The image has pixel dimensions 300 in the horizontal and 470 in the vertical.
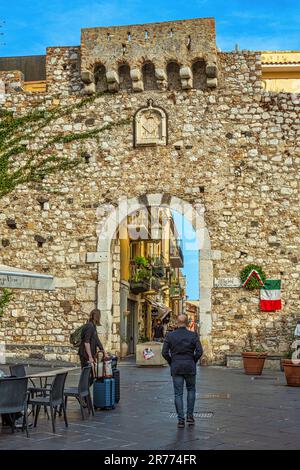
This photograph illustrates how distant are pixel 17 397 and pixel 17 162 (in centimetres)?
1140

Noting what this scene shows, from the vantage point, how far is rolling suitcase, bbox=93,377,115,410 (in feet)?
29.7

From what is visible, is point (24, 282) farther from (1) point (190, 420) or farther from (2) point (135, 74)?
(2) point (135, 74)

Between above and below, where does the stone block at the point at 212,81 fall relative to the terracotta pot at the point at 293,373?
above

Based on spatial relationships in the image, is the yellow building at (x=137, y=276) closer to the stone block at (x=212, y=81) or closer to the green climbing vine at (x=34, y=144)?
the green climbing vine at (x=34, y=144)

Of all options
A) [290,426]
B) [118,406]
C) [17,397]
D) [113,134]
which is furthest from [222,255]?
[17,397]

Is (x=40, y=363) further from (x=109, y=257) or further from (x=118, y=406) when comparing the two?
(x=118, y=406)

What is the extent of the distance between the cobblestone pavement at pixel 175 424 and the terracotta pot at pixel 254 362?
2266mm

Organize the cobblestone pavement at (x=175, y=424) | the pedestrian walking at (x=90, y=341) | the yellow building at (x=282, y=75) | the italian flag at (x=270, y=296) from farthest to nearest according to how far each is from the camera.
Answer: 1. the yellow building at (x=282, y=75)
2. the italian flag at (x=270, y=296)
3. the pedestrian walking at (x=90, y=341)
4. the cobblestone pavement at (x=175, y=424)

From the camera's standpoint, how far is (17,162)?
58.0 feet

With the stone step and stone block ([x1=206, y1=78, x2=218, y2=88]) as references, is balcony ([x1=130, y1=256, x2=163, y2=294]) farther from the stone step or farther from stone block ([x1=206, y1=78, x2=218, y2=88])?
stone block ([x1=206, y1=78, x2=218, y2=88])

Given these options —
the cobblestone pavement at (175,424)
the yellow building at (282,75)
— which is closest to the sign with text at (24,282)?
the cobblestone pavement at (175,424)

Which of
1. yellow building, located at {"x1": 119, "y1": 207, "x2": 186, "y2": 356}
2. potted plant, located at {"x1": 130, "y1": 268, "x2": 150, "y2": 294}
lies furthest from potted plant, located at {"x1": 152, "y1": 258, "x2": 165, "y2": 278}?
potted plant, located at {"x1": 130, "y1": 268, "x2": 150, "y2": 294}

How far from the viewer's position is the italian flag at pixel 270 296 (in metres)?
16.0

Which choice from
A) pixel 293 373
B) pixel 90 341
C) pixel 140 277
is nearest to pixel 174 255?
pixel 140 277
